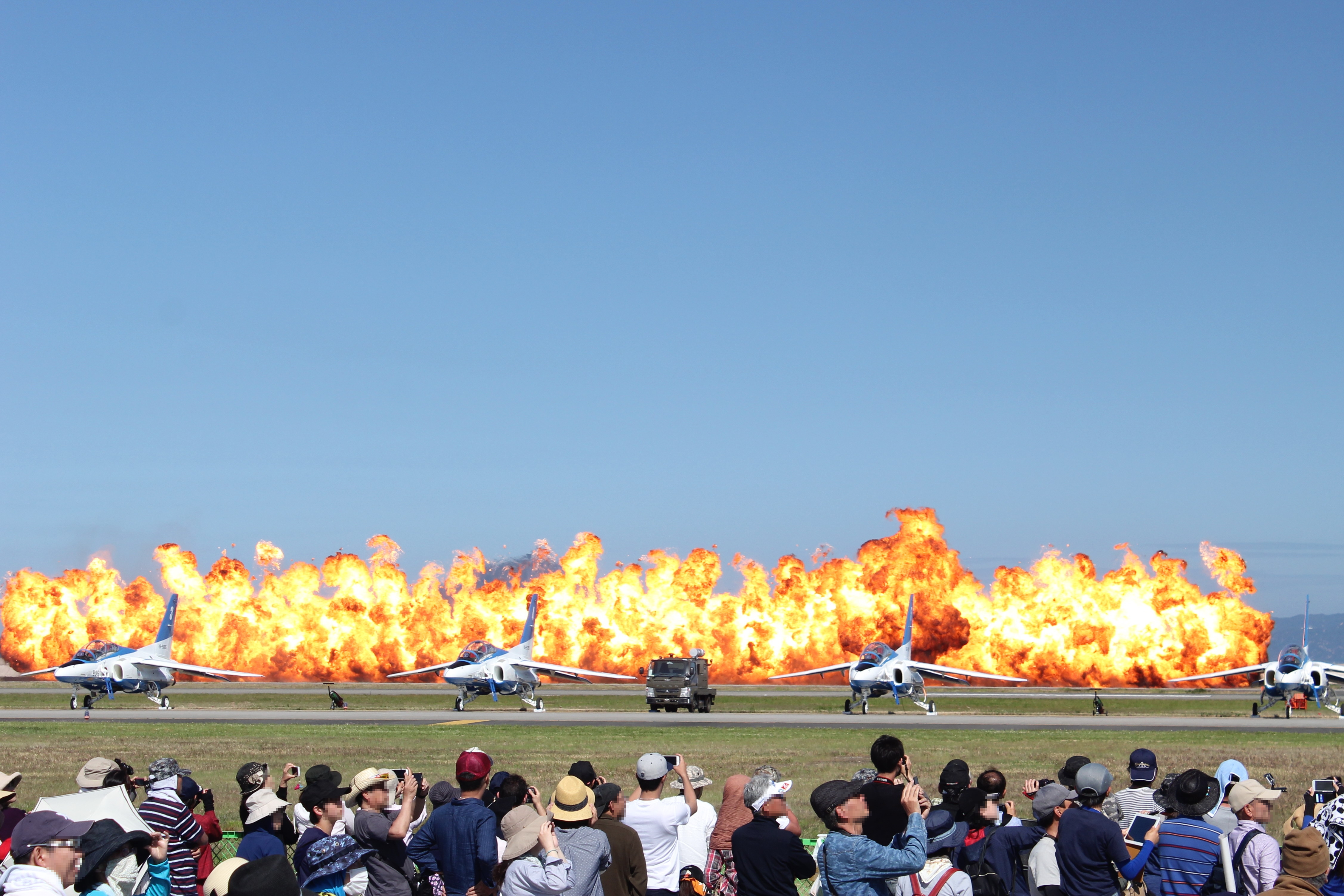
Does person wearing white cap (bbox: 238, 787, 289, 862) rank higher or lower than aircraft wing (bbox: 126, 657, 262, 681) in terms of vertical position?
higher

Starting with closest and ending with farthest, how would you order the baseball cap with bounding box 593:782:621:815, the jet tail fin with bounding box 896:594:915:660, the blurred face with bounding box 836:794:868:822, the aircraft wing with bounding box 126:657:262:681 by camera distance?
the blurred face with bounding box 836:794:868:822, the baseball cap with bounding box 593:782:621:815, the jet tail fin with bounding box 896:594:915:660, the aircraft wing with bounding box 126:657:262:681

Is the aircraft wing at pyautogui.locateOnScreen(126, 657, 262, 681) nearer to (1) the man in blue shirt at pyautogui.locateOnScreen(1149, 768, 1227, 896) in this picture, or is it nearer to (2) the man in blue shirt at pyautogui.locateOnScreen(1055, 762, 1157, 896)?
(2) the man in blue shirt at pyautogui.locateOnScreen(1055, 762, 1157, 896)

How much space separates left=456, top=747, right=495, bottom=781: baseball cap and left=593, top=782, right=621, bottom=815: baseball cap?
1.13 m

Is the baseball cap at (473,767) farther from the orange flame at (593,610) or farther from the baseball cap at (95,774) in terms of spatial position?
the orange flame at (593,610)

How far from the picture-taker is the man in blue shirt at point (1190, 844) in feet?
29.8

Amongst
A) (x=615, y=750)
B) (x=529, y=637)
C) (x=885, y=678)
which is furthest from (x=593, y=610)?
(x=615, y=750)

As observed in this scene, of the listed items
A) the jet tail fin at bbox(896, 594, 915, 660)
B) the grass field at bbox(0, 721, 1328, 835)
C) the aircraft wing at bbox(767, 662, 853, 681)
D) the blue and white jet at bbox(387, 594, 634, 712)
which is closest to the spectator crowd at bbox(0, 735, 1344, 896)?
the grass field at bbox(0, 721, 1328, 835)

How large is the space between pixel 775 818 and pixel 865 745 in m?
28.6

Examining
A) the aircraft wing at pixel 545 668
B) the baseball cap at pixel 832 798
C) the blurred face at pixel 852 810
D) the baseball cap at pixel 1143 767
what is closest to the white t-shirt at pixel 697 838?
the baseball cap at pixel 832 798

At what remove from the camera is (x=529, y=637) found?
7088cm

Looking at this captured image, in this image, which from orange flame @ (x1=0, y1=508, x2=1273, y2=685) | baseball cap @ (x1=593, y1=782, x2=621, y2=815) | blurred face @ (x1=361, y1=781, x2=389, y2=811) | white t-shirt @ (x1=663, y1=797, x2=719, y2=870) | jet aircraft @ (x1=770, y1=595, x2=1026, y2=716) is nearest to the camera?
blurred face @ (x1=361, y1=781, x2=389, y2=811)

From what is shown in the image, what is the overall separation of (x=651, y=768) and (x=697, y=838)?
4.66 ft

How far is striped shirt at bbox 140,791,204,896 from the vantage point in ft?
31.6

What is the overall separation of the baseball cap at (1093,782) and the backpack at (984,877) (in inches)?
30.5
